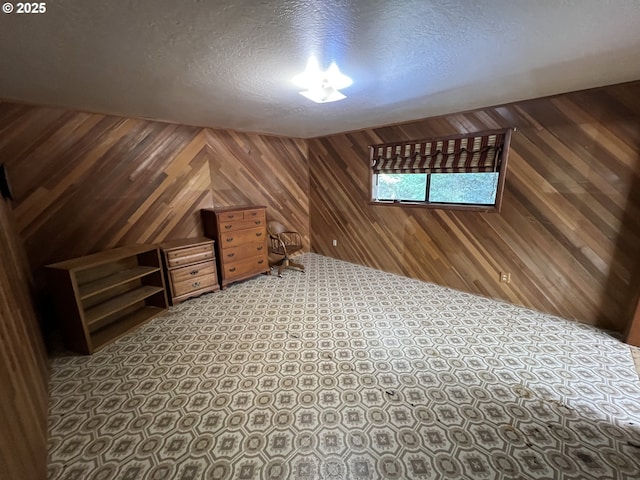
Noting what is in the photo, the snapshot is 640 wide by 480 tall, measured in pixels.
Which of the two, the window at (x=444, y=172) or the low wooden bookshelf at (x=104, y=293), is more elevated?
the window at (x=444, y=172)

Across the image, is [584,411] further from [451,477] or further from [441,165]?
[441,165]

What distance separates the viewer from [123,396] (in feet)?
5.82

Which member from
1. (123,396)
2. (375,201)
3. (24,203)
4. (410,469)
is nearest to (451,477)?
(410,469)

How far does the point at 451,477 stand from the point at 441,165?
9.90ft

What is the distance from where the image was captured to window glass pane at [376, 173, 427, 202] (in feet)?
11.8

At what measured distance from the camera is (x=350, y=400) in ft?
5.62

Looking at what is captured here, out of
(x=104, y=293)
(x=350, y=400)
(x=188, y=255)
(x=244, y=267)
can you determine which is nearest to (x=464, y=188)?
(x=350, y=400)

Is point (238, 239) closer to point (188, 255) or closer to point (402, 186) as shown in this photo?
point (188, 255)

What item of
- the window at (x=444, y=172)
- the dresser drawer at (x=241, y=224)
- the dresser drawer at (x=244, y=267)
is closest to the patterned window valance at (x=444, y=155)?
the window at (x=444, y=172)

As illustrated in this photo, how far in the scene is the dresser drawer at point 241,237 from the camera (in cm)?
343

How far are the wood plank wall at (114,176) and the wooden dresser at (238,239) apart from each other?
1.46 ft

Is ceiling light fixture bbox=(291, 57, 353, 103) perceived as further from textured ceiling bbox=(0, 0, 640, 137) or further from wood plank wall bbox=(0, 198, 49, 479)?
wood plank wall bbox=(0, 198, 49, 479)

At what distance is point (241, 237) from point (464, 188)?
306 centimetres

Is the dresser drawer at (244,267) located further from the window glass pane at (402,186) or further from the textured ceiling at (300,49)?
the window glass pane at (402,186)
